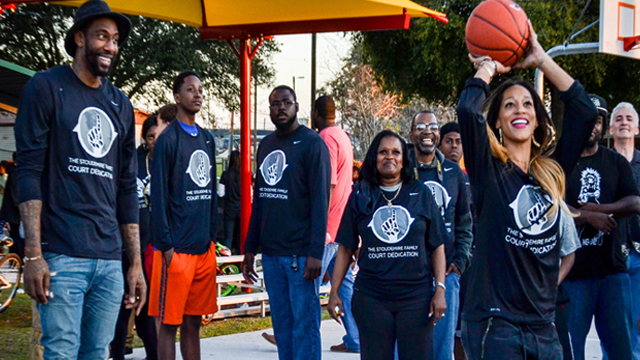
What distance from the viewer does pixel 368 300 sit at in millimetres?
4898

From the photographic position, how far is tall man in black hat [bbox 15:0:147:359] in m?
3.63

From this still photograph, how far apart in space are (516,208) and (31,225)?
2251 millimetres

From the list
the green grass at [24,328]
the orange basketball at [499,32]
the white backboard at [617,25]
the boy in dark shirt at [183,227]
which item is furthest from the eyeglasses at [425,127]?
the white backboard at [617,25]

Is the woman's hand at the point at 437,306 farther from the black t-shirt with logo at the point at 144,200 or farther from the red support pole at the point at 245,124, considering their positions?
the red support pole at the point at 245,124

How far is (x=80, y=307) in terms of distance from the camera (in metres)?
3.75

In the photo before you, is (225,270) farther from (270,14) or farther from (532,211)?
(532,211)

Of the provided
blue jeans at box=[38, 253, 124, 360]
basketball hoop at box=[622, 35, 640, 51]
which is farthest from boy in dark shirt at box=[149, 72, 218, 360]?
basketball hoop at box=[622, 35, 640, 51]

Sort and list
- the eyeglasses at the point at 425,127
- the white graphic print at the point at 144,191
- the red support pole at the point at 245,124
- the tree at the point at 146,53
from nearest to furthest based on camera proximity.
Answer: the eyeglasses at the point at 425,127 → the white graphic print at the point at 144,191 → the red support pole at the point at 245,124 → the tree at the point at 146,53

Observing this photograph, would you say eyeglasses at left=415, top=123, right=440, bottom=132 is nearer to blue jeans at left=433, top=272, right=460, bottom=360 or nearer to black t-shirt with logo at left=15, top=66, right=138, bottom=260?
blue jeans at left=433, top=272, right=460, bottom=360

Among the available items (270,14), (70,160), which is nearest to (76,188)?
(70,160)

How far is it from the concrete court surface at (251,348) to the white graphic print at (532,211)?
4059 mm

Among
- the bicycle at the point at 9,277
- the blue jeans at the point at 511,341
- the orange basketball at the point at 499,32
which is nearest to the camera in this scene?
the blue jeans at the point at 511,341

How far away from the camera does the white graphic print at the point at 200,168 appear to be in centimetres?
569

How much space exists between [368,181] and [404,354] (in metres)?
1.19
